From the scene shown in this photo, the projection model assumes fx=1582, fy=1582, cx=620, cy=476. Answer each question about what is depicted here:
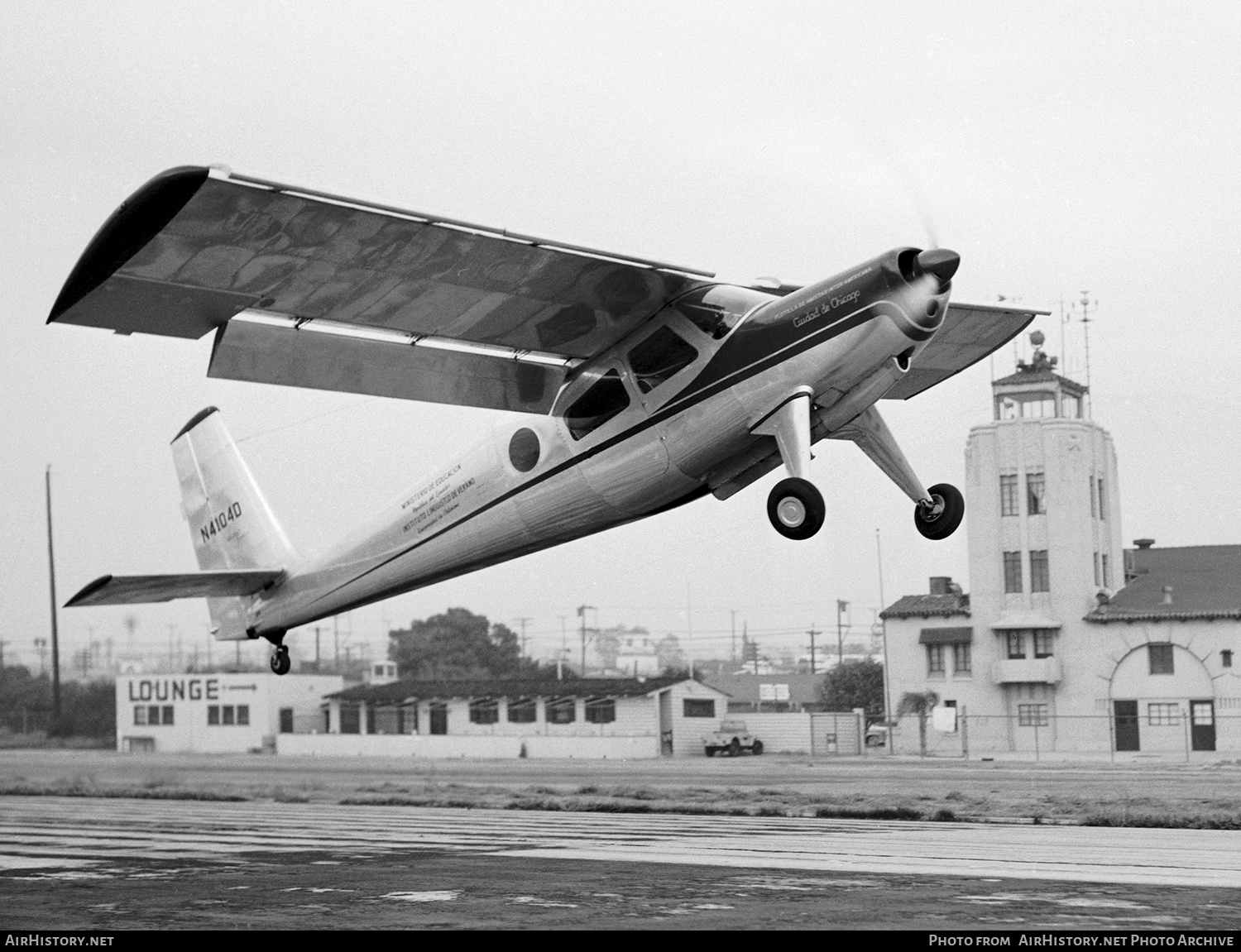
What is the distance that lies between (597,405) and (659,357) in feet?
3.09

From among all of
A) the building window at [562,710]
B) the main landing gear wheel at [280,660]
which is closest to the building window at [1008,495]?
the building window at [562,710]

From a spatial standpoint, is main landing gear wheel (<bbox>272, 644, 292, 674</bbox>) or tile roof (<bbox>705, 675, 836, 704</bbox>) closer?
main landing gear wheel (<bbox>272, 644, 292, 674</bbox>)

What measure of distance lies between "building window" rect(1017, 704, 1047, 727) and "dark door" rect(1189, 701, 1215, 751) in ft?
17.5

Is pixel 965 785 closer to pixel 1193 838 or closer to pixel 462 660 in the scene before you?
pixel 1193 838

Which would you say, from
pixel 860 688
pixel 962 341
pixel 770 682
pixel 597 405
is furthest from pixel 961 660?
pixel 597 405

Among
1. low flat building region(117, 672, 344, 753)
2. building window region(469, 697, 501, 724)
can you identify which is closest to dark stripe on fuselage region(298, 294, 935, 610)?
building window region(469, 697, 501, 724)

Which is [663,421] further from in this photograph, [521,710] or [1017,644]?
[1017,644]

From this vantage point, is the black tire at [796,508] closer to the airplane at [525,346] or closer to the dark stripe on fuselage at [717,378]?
the airplane at [525,346]

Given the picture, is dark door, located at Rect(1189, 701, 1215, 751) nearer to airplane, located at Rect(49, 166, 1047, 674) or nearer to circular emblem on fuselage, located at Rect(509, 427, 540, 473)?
airplane, located at Rect(49, 166, 1047, 674)

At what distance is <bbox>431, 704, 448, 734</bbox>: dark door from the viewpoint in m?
63.2

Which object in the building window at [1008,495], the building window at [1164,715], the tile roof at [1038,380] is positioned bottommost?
the building window at [1164,715]

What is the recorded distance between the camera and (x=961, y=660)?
208 feet

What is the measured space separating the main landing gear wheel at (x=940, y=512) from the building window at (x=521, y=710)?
46649 mm

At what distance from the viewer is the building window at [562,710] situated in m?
61.6
